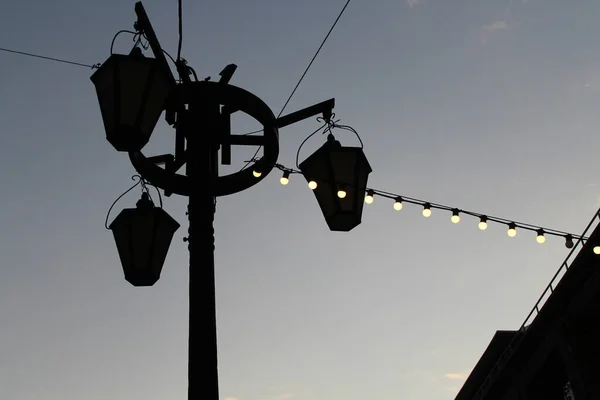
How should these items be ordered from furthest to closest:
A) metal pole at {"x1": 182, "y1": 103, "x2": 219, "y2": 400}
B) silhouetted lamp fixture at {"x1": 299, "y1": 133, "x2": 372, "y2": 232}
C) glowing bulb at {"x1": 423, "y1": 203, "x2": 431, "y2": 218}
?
glowing bulb at {"x1": 423, "y1": 203, "x2": 431, "y2": 218}, silhouetted lamp fixture at {"x1": 299, "y1": 133, "x2": 372, "y2": 232}, metal pole at {"x1": 182, "y1": 103, "x2": 219, "y2": 400}

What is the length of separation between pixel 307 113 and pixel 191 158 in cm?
85

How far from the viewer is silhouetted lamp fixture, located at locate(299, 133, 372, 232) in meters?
3.66

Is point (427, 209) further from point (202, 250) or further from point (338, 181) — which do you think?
point (202, 250)

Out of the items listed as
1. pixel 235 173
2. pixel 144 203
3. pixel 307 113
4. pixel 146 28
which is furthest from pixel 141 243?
pixel 307 113

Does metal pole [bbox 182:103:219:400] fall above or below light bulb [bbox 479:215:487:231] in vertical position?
below

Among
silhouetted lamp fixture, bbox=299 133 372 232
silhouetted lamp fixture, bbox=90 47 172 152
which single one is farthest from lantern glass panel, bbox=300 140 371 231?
silhouetted lamp fixture, bbox=90 47 172 152

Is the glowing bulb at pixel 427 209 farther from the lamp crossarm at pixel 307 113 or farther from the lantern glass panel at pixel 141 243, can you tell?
the lantern glass panel at pixel 141 243

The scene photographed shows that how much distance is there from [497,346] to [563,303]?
10060mm

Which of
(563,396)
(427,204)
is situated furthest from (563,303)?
(427,204)

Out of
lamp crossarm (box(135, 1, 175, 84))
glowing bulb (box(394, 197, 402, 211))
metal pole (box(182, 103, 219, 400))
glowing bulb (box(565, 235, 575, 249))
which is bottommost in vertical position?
metal pole (box(182, 103, 219, 400))

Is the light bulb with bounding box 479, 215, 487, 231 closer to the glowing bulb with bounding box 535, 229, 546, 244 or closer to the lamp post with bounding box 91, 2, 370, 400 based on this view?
the glowing bulb with bounding box 535, 229, 546, 244

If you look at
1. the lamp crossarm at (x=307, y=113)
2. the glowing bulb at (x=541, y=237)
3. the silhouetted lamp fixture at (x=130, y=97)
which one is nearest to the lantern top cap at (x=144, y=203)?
the silhouetted lamp fixture at (x=130, y=97)

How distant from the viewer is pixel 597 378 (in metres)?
23.1

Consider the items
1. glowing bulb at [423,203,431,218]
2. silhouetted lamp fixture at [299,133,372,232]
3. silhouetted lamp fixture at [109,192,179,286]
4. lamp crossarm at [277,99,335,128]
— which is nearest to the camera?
silhouetted lamp fixture at [109,192,179,286]
